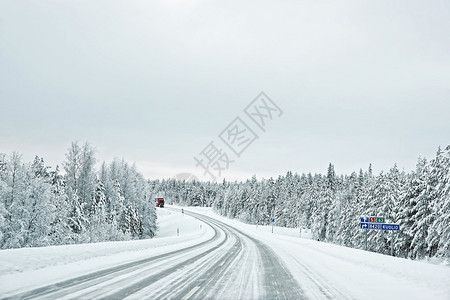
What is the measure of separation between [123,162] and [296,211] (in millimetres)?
51908

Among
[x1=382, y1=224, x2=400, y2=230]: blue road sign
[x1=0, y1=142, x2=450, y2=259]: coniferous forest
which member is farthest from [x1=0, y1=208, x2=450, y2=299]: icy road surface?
[x1=0, y1=142, x2=450, y2=259]: coniferous forest

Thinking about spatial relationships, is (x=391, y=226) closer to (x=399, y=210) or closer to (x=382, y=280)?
(x=382, y=280)

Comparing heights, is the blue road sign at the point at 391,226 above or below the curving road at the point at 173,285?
above

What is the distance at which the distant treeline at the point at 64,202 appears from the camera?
25734mm

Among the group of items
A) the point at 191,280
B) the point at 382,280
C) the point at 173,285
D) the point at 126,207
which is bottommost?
the point at 126,207

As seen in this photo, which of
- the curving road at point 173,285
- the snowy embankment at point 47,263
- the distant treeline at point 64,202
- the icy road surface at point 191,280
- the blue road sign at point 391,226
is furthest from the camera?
the distant treeline at point 64,202

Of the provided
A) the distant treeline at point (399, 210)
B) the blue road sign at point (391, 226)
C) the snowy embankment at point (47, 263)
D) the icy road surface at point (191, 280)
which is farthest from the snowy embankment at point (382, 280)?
the distant treeline at point (399, 210)

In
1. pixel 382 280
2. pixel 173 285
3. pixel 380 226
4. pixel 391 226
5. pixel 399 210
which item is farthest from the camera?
pixel 399 210

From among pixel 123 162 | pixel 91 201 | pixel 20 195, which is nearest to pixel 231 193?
pixel 123 162

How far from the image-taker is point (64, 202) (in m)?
30.4

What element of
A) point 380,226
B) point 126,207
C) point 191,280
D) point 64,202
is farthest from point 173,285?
point 126,207

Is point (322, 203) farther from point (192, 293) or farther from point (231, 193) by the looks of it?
point (231, 193)

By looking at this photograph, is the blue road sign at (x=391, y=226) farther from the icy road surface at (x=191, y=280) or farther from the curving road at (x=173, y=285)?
the curving road at (x=173, y=285)

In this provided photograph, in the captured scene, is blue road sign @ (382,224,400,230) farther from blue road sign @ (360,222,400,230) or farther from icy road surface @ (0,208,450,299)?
icy road surface @ (0,208,450,299)
